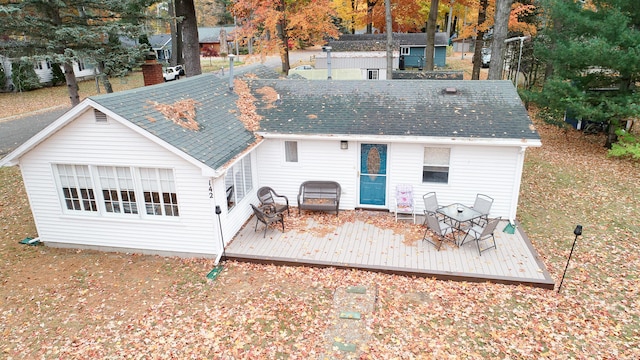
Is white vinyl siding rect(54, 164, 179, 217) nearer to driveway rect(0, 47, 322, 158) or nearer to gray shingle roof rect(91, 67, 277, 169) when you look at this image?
gray shingle roof rect(91, 67, 277, 169)

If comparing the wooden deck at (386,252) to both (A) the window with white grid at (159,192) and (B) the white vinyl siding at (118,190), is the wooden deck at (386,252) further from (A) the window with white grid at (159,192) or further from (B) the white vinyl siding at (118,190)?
(B) the white vinyl siding at (118,190)

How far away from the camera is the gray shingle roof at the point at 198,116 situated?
366 inches

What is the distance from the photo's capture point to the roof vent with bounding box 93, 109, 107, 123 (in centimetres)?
941

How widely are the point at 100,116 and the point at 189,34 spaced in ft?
41.5

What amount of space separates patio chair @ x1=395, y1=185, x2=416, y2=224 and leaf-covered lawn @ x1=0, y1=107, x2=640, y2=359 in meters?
2.95

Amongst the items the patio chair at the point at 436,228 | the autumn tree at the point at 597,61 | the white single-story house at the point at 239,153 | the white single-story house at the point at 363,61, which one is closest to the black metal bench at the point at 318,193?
the white single-story house at the point at 239,153

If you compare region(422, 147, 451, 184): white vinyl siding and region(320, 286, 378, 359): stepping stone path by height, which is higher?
region(422, 147, 451, 184): white vinyl siding

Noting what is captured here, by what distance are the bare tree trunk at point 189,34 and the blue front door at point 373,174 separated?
12.8 m

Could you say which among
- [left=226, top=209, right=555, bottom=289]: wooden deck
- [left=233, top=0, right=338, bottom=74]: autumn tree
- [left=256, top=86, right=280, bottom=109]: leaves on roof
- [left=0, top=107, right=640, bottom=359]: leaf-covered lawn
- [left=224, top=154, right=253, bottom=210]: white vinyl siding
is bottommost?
[left=0, top=107, right=640, bottom=359]: leaf-covered lawn

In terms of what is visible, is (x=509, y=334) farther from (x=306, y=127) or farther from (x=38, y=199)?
(x=38, y=199)

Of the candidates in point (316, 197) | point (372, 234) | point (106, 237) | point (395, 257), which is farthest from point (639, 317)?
point (106, 237)

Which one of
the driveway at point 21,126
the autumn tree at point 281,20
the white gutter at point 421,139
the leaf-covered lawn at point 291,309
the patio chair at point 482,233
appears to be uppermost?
the autumn tree at point 281,20

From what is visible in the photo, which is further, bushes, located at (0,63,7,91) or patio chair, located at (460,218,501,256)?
bushes, located at (0,63,7,91)

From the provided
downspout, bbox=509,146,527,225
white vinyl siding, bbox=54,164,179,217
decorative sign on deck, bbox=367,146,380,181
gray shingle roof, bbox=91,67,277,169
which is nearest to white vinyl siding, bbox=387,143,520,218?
downspout, bbox=509,146,527,225
